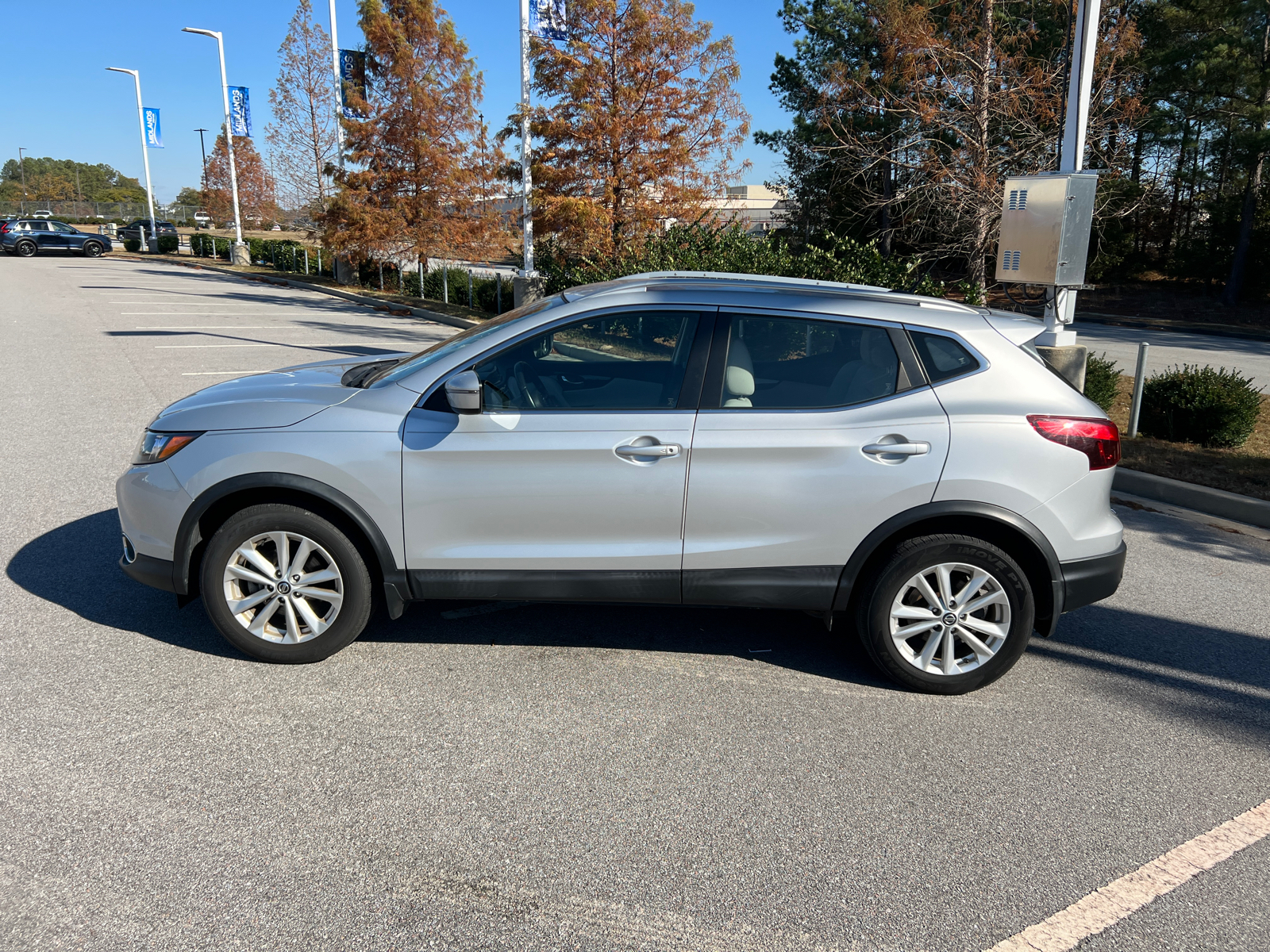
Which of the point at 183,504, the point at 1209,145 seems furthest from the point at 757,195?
the point at 183,504

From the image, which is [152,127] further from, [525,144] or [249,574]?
[249,574]

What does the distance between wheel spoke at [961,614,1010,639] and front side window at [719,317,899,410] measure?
107cm

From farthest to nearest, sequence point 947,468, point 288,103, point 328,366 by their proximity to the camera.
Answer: point 288,103
point 328,366
point 947,468

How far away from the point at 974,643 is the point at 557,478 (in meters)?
1.97

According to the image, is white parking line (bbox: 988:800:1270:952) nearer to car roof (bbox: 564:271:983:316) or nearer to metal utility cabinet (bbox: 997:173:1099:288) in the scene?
car roof (bbox: 564:271:983:316)

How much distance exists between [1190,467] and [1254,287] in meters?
25.7

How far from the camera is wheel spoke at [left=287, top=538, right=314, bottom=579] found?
4.18 meters

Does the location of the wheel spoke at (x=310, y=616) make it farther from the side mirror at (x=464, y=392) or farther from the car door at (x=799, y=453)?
the car door at (x=799, y=453)

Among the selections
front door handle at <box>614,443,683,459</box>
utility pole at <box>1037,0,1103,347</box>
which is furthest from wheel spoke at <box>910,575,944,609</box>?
utility pole at <box>1037,0,1103,347</box>

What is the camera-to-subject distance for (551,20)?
633 inches

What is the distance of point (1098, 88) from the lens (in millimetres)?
13195

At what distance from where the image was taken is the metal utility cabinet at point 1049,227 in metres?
7.81

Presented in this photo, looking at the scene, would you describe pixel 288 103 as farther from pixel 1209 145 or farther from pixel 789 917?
pixel 789 917

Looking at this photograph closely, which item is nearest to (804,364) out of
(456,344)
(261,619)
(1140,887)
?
(456,344)
